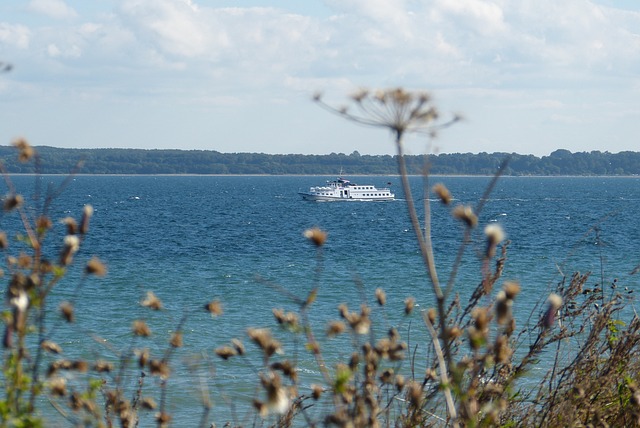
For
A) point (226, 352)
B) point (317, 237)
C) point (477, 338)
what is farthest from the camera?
point (226, 352)

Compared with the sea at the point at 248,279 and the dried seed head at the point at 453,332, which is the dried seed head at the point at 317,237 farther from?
the dried seed head at the point at 453,332

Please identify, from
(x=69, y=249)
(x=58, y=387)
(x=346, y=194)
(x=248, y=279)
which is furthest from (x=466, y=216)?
(x=346, y=194)

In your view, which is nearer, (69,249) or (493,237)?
(493,237)

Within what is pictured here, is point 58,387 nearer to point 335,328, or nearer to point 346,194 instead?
point 335,328

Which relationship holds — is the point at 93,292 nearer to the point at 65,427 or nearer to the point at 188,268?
the point at 188,268

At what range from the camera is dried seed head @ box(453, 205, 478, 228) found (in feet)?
6.31

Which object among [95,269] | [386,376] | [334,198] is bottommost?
[334,198]

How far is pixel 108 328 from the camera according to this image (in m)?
18.3

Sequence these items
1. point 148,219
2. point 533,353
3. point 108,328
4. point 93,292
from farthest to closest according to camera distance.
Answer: point 148,219 → point 93,292 → point 108,328 → point 533,353

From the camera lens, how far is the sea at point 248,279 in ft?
26.3

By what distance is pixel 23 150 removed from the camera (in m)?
2.18

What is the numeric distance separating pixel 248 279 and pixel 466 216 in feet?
83.8

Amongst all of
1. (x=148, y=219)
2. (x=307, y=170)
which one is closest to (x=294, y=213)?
(x=148, y=219)

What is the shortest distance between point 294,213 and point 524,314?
55.1 meters
